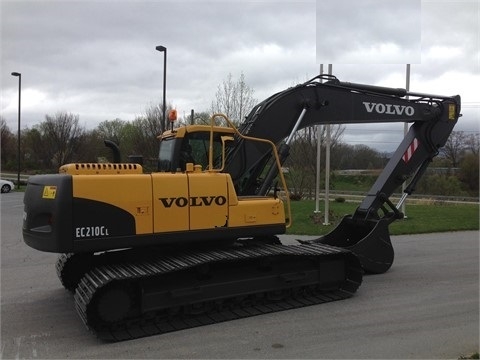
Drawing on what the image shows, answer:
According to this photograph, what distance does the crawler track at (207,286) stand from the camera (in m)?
5.29

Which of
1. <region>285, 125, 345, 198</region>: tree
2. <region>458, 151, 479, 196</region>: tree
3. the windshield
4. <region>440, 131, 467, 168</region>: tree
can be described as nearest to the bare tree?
<region>440, 131, 467, 168</region>: tree

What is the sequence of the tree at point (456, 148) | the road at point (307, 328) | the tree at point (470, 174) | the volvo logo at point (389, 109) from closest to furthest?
the road at point (307, 328) → the volvo logo at point (389, 109) → the tree at point (470, 174) → the tree at point (456, 148)

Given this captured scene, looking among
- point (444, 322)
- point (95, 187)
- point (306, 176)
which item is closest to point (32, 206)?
point (95, 187)

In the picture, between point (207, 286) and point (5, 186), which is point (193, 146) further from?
point (5, 186)

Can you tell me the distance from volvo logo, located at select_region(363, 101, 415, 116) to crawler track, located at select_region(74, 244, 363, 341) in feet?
8.96

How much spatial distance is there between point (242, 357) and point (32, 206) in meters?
2.99

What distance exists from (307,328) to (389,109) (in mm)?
4512

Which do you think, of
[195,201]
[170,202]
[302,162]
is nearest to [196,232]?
[195,201]

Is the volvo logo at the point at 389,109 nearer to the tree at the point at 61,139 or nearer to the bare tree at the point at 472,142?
the tree at the point at 61,139

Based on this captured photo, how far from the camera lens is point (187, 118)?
23062 mm

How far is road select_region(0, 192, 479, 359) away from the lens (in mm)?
4754

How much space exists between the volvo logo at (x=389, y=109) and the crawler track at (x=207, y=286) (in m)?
2.73

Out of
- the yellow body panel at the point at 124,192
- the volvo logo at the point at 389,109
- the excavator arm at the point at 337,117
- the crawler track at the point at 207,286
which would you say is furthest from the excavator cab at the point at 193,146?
the volvo logo at the point at 389,109

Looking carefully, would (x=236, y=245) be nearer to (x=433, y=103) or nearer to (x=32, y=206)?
(x=32, y=206)
